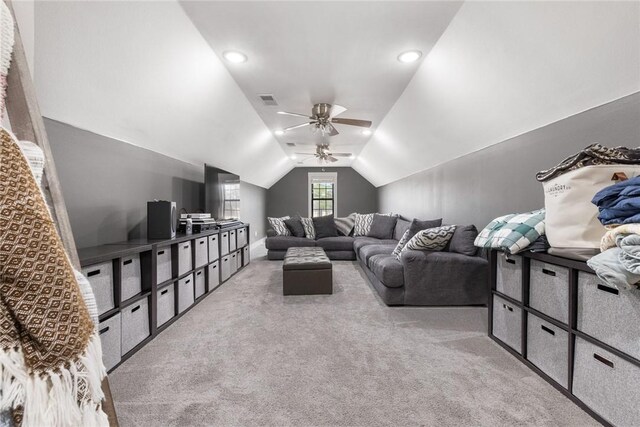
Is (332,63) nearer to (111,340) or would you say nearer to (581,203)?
(581,203)

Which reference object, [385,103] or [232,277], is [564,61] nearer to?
[385,103]

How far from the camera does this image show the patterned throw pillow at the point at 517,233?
6.19 ft

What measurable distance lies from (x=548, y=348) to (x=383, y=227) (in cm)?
465

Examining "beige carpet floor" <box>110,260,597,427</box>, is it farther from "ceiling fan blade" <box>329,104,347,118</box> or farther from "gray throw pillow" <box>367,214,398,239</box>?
"gray throw pillow" <box>367,214,398,239</box>

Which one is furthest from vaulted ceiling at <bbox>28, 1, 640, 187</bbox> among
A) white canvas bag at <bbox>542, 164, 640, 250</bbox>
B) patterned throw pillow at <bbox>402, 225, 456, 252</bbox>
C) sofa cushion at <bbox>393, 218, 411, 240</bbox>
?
sofa cushion at <bbox>393, 218, 411, 240</bbox>

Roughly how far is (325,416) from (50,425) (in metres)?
1.11

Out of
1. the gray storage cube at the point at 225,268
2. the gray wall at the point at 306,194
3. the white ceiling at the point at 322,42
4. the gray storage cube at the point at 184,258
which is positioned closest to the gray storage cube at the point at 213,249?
the gray storage cube at the point at 225,268

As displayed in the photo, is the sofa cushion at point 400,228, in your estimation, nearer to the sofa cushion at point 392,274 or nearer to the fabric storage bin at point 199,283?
the sofa cushion at point 392,274

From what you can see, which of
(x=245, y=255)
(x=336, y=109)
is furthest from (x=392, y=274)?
(x=245, y=255)

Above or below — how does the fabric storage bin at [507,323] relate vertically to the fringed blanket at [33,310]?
below

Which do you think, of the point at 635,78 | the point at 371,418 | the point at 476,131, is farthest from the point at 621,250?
the point at 476,131

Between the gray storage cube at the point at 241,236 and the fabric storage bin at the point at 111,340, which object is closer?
the fabric storage bin at the point at 111,340

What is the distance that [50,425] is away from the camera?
76 centimetres

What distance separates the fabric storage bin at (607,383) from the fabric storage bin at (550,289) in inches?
7.1
